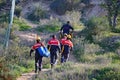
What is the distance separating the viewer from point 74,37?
25.6 meters

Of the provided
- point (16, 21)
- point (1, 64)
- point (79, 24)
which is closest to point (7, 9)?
point (16, 21)

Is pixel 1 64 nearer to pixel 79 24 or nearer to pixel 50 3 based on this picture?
pixel 79 24

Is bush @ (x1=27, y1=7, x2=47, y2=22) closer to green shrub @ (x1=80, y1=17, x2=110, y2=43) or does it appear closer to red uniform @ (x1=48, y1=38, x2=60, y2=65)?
green shrub @ (x1=80, y1=17, x2=110, y2=43)

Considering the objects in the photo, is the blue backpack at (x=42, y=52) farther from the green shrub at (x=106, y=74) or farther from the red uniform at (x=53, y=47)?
the green shrub at (x=106, y=74)

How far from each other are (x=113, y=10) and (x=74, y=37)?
4072 mm

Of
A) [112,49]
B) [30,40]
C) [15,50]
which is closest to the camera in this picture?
[15,50]

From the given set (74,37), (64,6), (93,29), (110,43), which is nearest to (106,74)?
(110,43)

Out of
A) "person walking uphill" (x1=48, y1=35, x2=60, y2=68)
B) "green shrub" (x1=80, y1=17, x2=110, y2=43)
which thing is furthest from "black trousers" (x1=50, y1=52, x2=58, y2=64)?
"green shrub" (x1=80, y1=17, x2=110, y2=43)

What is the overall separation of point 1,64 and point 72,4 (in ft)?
65.4

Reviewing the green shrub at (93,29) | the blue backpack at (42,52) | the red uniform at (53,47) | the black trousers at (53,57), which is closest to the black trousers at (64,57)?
the black trousers at (53,57)

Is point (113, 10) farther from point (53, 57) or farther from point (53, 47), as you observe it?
point (53, 47)

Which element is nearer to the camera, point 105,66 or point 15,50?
point 105,66

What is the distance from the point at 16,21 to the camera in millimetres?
31641

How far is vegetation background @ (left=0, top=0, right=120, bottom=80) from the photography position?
1652cm
